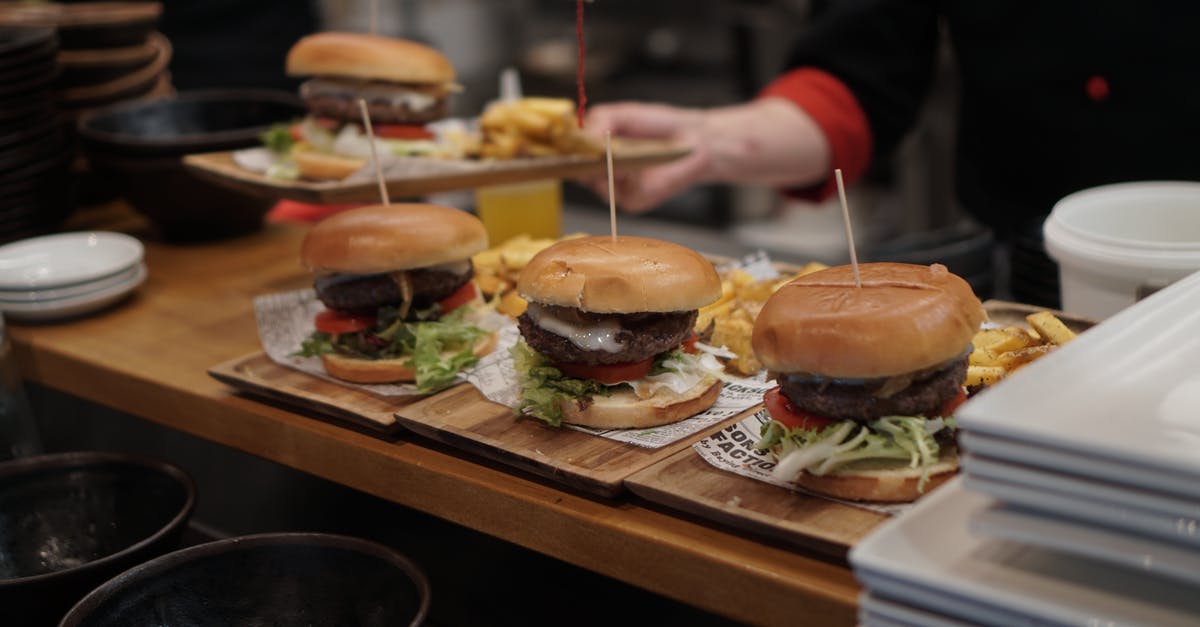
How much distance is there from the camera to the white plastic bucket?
6.75 ft

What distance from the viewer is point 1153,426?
4.07 ft

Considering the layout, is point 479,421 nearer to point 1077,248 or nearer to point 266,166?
point 1077,248

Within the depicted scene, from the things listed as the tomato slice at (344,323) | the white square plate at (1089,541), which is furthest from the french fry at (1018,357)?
the tomato slice at (344,323)

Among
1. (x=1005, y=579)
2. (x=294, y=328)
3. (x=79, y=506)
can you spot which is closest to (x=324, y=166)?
(x=294, y=328)

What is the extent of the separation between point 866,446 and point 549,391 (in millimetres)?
626

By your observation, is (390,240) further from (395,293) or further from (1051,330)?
(1051,330)

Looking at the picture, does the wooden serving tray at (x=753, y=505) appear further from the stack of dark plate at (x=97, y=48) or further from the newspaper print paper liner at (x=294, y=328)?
the stack of dark plate at (x=97, y=48)

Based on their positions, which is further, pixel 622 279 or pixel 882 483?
pixel 622 279

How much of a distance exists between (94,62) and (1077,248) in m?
3.03

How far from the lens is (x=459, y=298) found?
2.60 metres

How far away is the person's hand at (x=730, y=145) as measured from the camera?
3.98 meters

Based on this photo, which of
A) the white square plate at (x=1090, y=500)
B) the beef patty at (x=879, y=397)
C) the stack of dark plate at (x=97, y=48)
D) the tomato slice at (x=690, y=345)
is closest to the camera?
the white square plate at (x=1090, y=500)

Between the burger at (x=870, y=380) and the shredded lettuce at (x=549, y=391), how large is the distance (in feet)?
1.33

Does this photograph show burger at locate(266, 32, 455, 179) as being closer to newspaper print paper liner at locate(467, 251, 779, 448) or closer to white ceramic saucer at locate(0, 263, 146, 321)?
white ceramic saucer at locate(0, 263, 146, 321)
